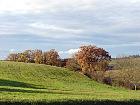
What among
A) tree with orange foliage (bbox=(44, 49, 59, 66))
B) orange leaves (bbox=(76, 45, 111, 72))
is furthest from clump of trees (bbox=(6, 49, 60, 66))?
orange leaves (bbox=(76, 45, 111, 72))

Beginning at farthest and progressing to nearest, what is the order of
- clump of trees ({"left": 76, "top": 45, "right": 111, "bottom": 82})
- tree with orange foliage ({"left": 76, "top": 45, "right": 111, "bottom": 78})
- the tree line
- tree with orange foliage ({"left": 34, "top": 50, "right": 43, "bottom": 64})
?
tree with orange foliage ({"left": 34, "top": 50, "right": 43, "bottom": 64}) → tree with orange foliage ({"left": 76, "top": 45, "right": 111, "bottom": 78}) → clump of trees ({"left": 76, "top": 45, "right": 111, "bottom": 82}) → the tree line

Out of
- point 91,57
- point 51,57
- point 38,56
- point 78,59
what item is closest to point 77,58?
point 78,59

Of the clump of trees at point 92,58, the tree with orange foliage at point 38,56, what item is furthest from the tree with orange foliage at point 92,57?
the tree with orange foliage at point 38,56

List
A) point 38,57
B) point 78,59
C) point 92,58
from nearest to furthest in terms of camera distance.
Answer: point 38,57 < point 78,59 < point 92,58

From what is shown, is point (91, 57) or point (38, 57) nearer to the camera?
point (38, 57)

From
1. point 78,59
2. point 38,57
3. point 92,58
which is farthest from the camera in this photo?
point 92,58

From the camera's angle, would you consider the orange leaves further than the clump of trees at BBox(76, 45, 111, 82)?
Yes

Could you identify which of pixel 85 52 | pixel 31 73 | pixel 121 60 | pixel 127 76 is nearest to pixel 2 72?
pixel 31 73

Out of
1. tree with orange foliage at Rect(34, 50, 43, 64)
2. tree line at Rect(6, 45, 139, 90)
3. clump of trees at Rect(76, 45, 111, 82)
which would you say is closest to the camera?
tree line at Rect(6, 45, 139, 90)

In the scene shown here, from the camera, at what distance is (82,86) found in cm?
7481

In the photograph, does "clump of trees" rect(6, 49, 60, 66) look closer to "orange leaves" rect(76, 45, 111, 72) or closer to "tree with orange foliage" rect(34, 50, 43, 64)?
"tree with orange foliage" rect(34, 50, 43, 64)

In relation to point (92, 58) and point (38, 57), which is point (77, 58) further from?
point (38, 57)

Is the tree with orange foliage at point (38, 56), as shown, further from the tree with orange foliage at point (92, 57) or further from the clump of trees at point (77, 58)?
the tree with orange foliage at point (92, 57)

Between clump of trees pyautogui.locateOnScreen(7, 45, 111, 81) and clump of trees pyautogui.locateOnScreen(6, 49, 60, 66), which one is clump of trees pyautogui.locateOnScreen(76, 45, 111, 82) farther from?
clump of trees pyautogui.locateOnScreen(6, 49, 60, 66)
